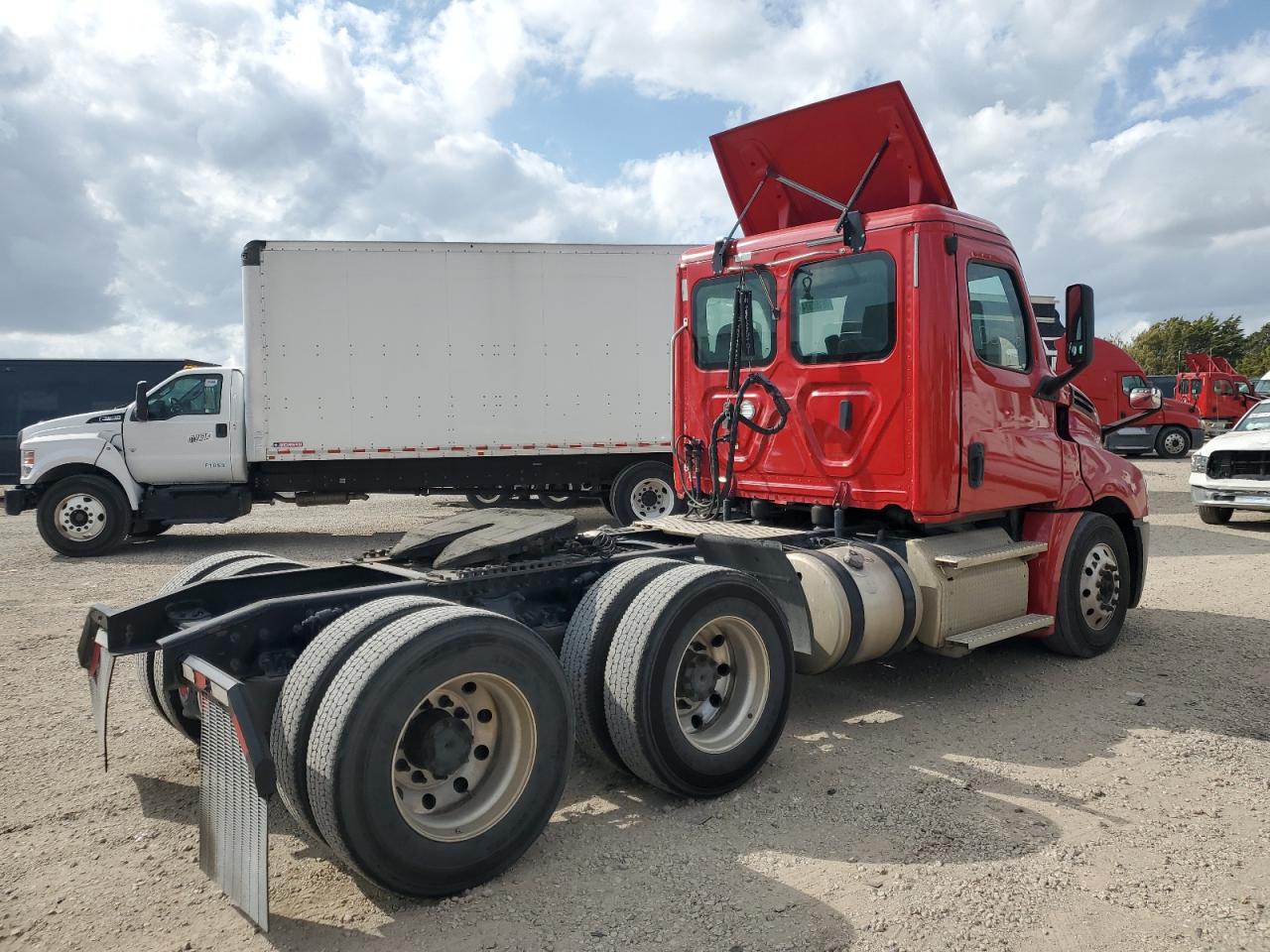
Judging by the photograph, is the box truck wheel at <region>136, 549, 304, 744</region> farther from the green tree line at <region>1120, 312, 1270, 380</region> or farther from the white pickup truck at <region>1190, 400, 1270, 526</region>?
the green tree line at <region>1120, 312, 1270, 380</region>

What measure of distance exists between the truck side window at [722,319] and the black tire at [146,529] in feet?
27.5

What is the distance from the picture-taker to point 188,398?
11.5 metres

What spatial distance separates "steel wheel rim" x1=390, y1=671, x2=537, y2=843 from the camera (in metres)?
3.21

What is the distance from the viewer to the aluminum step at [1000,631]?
527 cm

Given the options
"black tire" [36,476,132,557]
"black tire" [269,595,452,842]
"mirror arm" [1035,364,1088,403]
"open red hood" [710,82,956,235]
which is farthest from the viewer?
"black tire" [36,476,132,557]

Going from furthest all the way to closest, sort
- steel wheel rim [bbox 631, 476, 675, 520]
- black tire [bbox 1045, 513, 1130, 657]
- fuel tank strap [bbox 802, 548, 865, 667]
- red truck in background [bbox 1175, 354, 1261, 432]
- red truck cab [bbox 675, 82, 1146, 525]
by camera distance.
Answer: red truck in background [bbox 1175, 354, 1261, 432] → steel wheel rim [bbox 631, 476, 675, 520] → black tire [bbox 1045, 513, 1130, 657] → red truck cab [bbox 675, 82, 1146, 525] → fuel tank strap [bbox 802, 548, 865, 667]

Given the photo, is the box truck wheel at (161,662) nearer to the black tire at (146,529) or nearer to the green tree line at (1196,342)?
the black tire at (146,529)

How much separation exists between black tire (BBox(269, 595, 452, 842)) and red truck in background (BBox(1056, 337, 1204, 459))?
20949mm

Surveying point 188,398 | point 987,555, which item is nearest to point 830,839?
point 987,555

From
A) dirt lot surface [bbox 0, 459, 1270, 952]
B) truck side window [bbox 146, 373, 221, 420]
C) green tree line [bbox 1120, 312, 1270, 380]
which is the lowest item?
dirt lot surface [bbox 0, 459, 1270, 952]

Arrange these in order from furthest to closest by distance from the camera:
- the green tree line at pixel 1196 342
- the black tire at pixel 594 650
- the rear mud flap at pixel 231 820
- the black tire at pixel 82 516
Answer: the green tree line at pixel 1196 342 < the black tire at pixel 82 516 < the black tire at pixel 594 650 < the rear mud flap at pixel 231 820

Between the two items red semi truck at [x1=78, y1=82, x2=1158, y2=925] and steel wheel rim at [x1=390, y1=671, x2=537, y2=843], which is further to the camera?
steel wheel rim at [x1=390, y1=671, x2=537, y2=843]

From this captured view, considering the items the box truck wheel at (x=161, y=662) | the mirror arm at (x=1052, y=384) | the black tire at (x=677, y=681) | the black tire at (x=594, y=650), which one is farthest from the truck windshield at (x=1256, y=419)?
the box truck wheel at (x=161, y=662)

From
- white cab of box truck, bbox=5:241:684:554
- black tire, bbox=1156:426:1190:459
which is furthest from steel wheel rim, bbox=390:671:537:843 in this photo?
black tire, bbox=1156:426:1190:459
